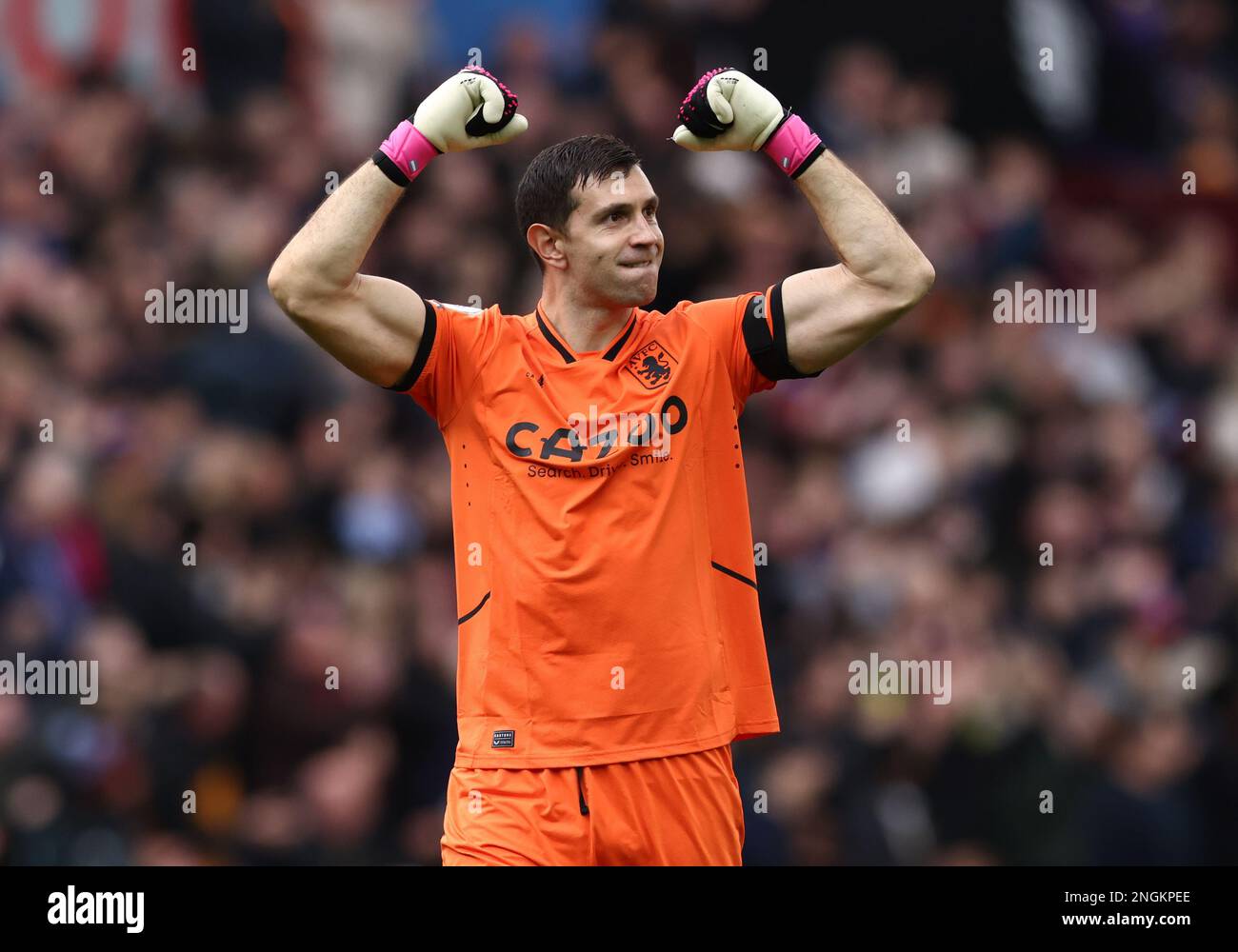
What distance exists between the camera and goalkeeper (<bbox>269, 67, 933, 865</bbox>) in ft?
16.9

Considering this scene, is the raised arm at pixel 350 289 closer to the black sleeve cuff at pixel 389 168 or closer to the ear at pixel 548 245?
the black sleeve cuff at pixel 389 168

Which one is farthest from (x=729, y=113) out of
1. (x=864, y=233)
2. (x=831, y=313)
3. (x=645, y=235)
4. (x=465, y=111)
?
(x=465, y=111)

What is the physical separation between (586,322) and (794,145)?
30.6 inches

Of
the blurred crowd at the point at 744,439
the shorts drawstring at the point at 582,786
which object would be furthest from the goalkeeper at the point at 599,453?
the blurred crowd at the point at 744,439

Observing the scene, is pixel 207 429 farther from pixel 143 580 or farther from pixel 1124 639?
pixel 1124 639

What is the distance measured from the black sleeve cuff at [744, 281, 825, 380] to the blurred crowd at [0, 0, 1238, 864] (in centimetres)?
340

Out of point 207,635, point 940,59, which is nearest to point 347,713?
point 207,635

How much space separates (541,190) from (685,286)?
4.34m

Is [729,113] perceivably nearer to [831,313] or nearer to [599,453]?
[831,313]

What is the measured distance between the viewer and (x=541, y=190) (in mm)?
5543

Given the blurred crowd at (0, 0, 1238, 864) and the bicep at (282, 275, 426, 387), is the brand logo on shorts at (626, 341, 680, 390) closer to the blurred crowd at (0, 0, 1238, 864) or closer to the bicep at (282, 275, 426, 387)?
the bicep at (282, 275, 426, 387)

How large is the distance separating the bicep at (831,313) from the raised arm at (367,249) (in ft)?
3.17

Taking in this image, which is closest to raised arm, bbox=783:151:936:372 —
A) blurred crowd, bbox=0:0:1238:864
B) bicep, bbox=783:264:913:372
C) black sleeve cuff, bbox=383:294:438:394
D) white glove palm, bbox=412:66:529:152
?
bicep, bbox=783:264:913:372

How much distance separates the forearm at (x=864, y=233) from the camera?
17.3 ft
